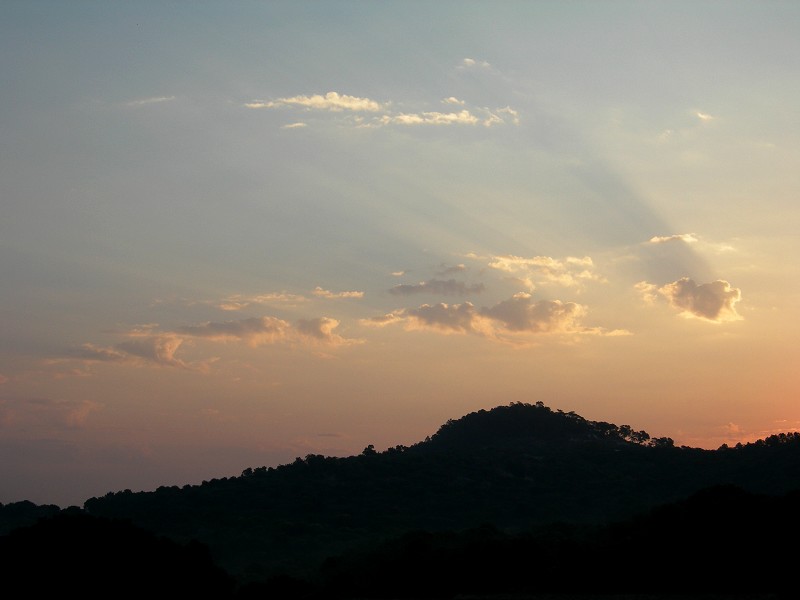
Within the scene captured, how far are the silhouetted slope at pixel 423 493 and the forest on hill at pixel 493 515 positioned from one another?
1.08 feet

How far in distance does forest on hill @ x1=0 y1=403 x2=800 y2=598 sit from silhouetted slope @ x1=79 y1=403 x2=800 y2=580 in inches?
13.0

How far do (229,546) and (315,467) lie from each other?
41413 mm

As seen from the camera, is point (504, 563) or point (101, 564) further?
point (504, 563)

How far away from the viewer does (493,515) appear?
4540 inches

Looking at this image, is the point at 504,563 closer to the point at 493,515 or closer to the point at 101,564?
the point at 101,564

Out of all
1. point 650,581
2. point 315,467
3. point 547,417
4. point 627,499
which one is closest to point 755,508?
point 650,581

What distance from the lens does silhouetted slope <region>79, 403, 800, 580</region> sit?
97.9 metres

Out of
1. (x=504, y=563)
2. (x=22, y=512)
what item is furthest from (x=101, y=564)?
(x=22, y=512)

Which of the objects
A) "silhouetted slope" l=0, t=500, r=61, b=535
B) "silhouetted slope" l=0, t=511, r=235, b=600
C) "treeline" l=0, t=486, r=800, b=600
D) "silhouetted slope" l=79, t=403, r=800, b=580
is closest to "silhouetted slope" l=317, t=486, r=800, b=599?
"treeline" l=0, t=486, r=800, b=600

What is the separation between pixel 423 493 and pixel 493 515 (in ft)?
34.1

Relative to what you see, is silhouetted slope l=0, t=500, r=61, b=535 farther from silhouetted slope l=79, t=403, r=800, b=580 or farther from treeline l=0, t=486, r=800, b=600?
treeline l=0, t=486, r=800, b=600

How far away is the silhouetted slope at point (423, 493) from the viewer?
9788cm

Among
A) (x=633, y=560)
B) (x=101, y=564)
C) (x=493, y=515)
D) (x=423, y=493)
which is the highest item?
(x=423, y=493)

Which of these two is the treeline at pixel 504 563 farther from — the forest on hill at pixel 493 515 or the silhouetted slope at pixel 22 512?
the silhouetted slope at pixel 22 512
